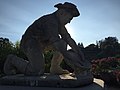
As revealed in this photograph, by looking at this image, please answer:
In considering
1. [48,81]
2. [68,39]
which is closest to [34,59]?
[48,81]

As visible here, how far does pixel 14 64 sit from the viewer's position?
12.3 ft

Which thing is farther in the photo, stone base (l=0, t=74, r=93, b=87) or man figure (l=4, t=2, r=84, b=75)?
man figure (l=4, t=2, r=84, b=75)

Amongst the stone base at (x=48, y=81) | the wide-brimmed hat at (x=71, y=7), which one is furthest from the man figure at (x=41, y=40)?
the stone base at (x=48, y=81)

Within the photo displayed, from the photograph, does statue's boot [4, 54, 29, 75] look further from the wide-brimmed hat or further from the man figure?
the wide-brimmed hat

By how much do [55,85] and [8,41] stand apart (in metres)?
12.9

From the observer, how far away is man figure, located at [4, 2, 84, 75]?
3553 millimetres

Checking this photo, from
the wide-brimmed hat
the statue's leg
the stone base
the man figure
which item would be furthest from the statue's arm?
the stone base

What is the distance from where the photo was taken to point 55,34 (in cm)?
354

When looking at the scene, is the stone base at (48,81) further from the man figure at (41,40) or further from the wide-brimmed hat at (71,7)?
the wide-brimmed hat at (71,7)

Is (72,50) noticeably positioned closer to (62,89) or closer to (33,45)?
(33,45)

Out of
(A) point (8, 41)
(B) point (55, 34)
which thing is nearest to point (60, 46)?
(B) point (55, 34)

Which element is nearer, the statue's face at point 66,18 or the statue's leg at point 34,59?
the statue's leg at point 34,59

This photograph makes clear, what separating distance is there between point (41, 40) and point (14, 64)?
577mm

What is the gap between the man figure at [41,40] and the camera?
355cm
